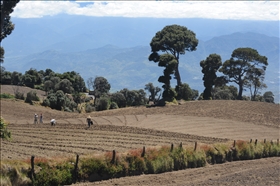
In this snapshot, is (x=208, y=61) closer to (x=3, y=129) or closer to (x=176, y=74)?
(x=176, y=74)

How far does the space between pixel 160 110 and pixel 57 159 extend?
31461mm

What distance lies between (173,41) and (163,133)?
27.8 metres

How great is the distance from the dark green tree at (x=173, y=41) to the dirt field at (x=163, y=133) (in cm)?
1108

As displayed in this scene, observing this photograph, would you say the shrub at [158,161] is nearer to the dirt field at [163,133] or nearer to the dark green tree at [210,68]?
the dirt field at [163,133]

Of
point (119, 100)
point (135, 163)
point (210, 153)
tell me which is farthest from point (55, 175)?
point (119, 100)

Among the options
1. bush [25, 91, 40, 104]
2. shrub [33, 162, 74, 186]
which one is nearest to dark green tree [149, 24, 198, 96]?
bush [25, 91, 40, 104]

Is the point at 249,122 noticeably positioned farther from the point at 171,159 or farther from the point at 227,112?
the point at 171,159

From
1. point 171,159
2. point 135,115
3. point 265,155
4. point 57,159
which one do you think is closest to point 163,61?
point 135,115

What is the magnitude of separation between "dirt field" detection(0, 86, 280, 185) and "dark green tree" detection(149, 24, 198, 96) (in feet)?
36.3

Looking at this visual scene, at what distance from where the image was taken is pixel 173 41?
2240 inches

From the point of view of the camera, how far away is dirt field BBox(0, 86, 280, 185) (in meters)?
17.7

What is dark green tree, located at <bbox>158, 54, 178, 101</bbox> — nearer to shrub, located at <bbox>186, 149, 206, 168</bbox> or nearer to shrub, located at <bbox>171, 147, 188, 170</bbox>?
shrub, located at <bbox>186, 149, 206, 168</bbox>

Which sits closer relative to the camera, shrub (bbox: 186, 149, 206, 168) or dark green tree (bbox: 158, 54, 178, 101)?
shrub (bbox: 186, 149, 206, 168)

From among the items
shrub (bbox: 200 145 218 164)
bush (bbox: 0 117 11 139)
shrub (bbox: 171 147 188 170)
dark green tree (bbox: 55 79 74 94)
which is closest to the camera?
shrub (bbox: 171 147 188 170)
